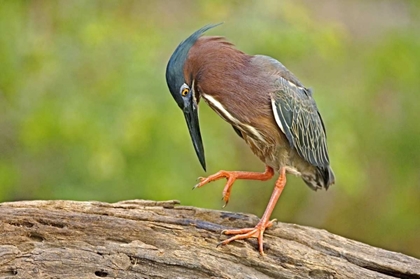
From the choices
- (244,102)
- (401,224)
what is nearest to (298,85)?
(244,102)

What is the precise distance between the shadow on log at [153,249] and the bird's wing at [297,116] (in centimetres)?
49

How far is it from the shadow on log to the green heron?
11 cm

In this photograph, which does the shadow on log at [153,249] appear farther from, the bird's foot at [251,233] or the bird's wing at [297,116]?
the bird's wing at [297,116]

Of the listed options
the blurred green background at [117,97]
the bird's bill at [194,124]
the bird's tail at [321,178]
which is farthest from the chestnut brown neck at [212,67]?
the blurred green background at [117,97]

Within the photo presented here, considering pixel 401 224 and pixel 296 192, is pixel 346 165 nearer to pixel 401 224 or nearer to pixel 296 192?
pixel 296 192

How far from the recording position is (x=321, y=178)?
3934 mm

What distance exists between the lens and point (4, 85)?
4918mm

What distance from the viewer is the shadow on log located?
2.96 m

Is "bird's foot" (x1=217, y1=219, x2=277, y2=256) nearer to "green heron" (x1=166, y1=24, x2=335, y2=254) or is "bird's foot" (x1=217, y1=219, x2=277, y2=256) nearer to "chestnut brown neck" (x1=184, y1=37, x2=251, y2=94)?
"green heron" (x1=166, y1=24, x2=335, y2=254)

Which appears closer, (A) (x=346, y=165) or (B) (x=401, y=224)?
(A) (x=346, y=165)

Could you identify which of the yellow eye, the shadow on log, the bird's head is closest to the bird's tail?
the shadow on log

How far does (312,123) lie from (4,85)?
2527 millimetres

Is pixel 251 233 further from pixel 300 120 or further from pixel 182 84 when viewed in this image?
pixel 182 84

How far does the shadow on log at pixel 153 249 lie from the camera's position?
2955 mm
